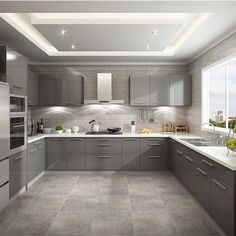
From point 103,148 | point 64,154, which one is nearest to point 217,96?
point 103,148

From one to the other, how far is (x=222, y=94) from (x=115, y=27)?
2.28 meters

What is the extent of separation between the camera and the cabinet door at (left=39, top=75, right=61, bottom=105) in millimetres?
6234

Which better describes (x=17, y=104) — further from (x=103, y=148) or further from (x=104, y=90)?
(x=104, y=90)

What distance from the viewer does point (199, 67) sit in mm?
5738

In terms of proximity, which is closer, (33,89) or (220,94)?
(220,94)

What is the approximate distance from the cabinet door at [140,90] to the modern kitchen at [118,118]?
0.02 meters

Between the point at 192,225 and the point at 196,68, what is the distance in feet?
11.8

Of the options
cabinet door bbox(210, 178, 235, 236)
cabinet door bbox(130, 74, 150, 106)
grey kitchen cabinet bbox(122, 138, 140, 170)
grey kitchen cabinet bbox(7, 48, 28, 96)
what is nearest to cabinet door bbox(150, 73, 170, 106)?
cabinet door bbox(130, 74, 150, 106)

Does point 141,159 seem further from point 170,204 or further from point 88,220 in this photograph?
point 88,220

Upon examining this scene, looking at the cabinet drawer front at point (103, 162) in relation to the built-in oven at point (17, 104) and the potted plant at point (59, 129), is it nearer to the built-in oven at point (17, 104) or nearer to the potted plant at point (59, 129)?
the potted plant at point (59, 129)

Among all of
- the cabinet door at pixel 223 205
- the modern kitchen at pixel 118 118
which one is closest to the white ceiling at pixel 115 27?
the modern kitchen at pixel 118 118

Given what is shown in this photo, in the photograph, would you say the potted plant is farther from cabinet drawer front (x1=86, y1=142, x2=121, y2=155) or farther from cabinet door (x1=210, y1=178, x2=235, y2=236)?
cabinet door (x1=210, y1=178, x2=235, y2=236)

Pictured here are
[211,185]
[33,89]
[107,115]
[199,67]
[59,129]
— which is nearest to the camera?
[211,185]

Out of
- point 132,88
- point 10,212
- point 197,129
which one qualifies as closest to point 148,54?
point 132,88
